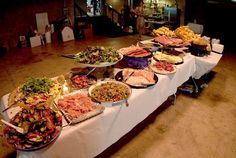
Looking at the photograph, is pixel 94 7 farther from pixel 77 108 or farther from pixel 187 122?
pixel 77 108

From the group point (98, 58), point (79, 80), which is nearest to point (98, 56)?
point (98, 58)

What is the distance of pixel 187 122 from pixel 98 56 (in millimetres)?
1596

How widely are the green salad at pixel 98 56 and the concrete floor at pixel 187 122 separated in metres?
1.03

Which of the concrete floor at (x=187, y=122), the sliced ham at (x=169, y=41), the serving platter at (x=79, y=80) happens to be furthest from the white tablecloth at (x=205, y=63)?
the serving platter at (x=79, y=80)

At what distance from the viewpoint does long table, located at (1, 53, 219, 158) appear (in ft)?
4.94

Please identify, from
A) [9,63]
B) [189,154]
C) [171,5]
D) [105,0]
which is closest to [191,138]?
[189,154]

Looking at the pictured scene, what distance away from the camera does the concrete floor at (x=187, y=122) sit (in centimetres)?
243

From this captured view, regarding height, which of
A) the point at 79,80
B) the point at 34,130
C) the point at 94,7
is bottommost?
the point at 34,130

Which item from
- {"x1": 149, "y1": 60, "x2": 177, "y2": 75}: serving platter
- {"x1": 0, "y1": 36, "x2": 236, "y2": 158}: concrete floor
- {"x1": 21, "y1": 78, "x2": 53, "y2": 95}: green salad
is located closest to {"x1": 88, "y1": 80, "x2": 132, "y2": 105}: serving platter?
{"x1": 21, "y1": 78, "x2": 53, "y2": 95}: green salad

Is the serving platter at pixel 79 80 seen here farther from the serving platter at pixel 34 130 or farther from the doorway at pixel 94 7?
the doorway at pixel 94 7

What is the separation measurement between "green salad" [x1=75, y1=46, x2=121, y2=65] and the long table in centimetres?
44

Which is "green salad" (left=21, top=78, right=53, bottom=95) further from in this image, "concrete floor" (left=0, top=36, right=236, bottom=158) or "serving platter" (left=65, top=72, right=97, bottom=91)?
"concrete floor" (left=0, top=36, right=236, bottom=158)

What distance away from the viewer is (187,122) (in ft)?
9.66

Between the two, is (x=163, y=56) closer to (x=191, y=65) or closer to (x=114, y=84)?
(x=191, y=65)
